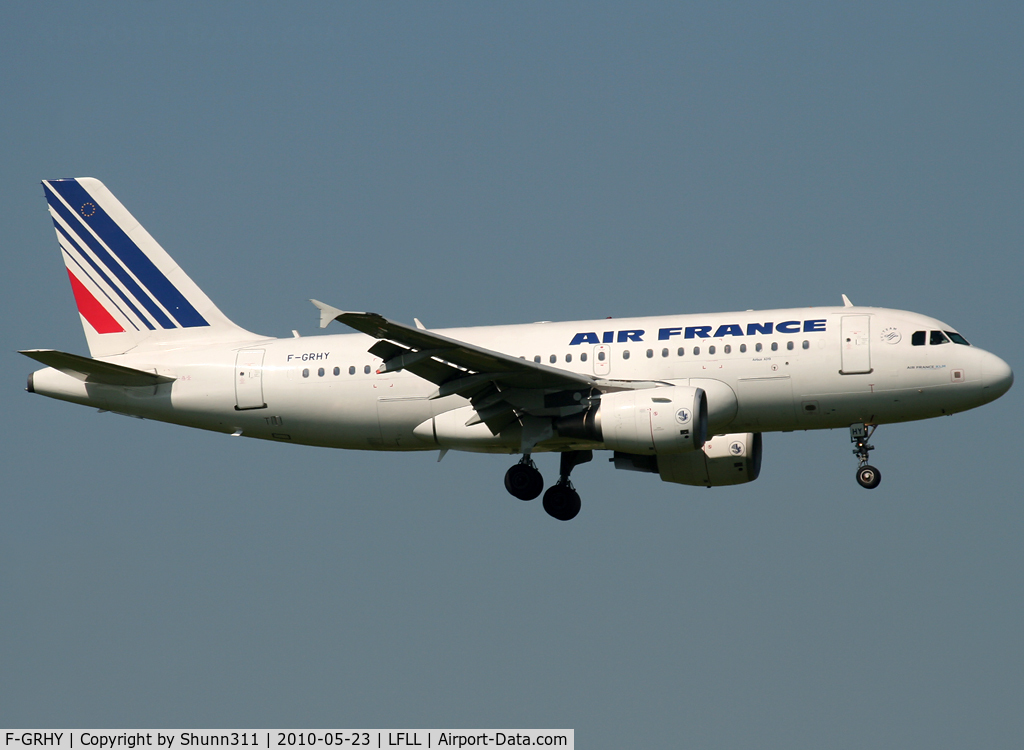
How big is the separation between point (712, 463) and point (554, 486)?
4368 mm

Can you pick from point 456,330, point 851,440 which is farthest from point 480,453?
point 851,440

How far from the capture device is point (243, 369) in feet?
122

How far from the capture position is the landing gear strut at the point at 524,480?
121 feet

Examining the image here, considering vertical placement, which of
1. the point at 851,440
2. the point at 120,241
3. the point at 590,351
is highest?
the point at 120,241

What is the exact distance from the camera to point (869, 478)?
3453 cm

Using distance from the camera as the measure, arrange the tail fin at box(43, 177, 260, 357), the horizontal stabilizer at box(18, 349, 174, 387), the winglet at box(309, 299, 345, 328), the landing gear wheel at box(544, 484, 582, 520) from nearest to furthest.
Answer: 1. the winglet at box(309, 299, 345, 328)
2. the horizontal stabilizer at box(18, 349, 174, 387)
3. the landing gear wheel at box(544, 484, 582, 520)
4. the tail fin at box(43, 177, 260, 357)

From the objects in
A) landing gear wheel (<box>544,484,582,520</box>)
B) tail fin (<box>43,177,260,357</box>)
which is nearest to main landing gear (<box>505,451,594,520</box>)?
landing gear wheel (<box>544,484,582,520</box>)

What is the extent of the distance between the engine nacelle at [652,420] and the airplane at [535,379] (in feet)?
0.11

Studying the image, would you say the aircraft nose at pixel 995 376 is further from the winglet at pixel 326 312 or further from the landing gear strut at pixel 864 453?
the winglet at pixel 326 312

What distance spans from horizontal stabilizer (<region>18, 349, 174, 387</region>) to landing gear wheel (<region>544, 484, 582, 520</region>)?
35.0 feet

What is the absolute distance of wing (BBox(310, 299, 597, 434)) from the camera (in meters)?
31.7

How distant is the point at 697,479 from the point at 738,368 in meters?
5.32

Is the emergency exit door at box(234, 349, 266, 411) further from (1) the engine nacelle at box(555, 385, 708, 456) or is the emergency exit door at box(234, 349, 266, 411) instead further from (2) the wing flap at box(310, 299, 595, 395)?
(1) the engine nacelle at box(555, 385, 708, 456)

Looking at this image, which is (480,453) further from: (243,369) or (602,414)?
(243,369)
